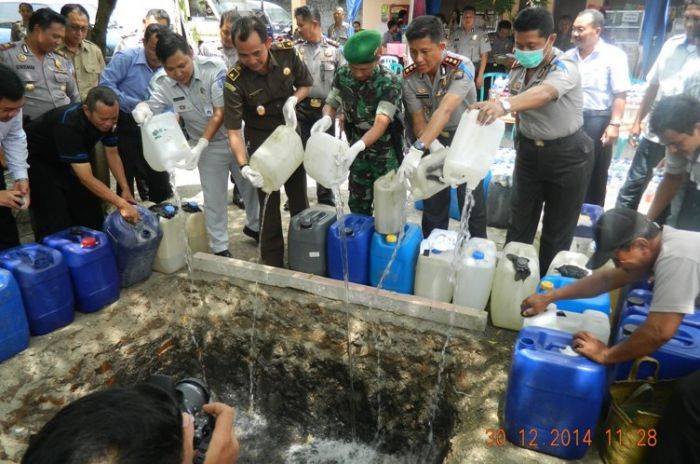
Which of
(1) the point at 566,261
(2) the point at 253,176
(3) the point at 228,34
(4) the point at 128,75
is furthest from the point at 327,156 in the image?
(3) the point at 228,34

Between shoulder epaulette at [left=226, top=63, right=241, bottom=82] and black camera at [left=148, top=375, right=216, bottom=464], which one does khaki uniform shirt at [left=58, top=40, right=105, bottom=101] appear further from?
black camera at [left=148, top=375, right=216, bottom=464]

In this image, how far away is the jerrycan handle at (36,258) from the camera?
2.87 m

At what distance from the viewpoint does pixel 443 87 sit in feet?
10.2

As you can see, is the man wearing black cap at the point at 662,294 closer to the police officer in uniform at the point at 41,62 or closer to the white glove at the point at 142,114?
the white glove at the point at 142,114

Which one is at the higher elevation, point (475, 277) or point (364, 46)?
point (364, 46)

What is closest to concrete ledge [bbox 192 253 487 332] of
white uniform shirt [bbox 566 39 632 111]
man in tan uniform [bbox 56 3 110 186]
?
man in tan uniform [bbox 56 3 110 186]

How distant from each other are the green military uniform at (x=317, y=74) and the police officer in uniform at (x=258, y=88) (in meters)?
0.98

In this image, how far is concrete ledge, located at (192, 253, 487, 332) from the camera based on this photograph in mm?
2893

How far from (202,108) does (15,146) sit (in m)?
1.22

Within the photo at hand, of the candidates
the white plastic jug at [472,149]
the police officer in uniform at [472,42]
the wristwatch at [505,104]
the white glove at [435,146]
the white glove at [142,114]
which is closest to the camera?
the wristwatch at [505,104]

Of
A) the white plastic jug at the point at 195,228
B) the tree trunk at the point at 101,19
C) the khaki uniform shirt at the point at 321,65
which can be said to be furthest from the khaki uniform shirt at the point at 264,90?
the tree trunk at the point at 101,19

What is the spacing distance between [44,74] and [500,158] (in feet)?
14.8

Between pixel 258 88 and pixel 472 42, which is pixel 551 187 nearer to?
pixel 258 88

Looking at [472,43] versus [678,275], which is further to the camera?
[472,43]
